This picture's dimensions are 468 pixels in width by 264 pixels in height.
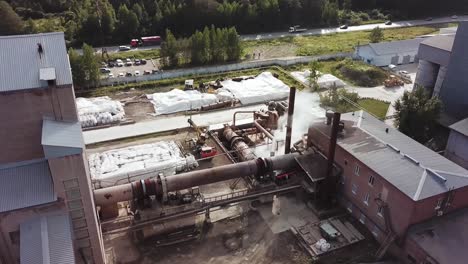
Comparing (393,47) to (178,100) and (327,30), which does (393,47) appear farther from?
(178,100)

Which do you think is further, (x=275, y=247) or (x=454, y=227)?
(x=275, y=247)

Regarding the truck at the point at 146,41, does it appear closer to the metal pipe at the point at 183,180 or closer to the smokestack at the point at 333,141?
the metal pipe at the point at 183,180

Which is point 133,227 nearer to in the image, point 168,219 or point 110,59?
point 168,219

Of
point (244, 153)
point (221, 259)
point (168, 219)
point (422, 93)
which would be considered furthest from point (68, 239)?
point (422, 93)

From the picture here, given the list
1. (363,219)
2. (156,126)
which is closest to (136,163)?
(156,126)

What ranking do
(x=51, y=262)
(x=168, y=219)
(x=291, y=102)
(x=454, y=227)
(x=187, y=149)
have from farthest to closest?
(x=187, y=149) → (x=291, y=102) → (x=168, y=219) → (x=454, y=227) → (x=51, y=262)
